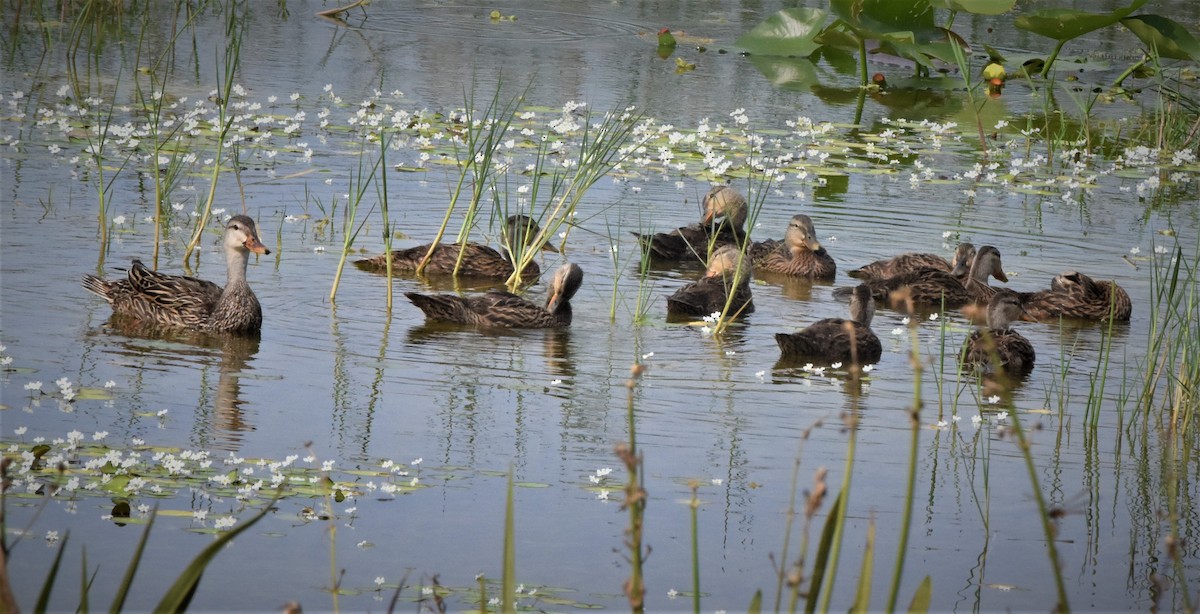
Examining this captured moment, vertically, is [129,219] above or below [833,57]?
below

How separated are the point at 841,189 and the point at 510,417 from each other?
266 inches

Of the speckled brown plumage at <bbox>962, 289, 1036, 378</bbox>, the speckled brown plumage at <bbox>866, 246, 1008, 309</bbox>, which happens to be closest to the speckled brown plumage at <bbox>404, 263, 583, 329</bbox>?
the speckled brown plumage at <bbox>866, 246, 1008, 309</bbox>

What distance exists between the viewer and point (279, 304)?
8.81m

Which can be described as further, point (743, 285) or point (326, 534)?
point (743, 285)

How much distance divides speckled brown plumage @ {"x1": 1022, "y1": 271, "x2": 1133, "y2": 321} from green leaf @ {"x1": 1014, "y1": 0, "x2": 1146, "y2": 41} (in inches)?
302

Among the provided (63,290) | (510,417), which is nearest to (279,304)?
(63,290)

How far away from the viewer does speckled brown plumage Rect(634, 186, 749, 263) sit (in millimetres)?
10641

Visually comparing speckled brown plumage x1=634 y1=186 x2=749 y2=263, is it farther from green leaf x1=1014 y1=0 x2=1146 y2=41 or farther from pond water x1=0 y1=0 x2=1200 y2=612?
green leaf x1=1014 y1=0 x2=1146 y2=41

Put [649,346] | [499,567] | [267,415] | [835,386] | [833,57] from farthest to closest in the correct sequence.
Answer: [833,57] < [649,346] < [835,386] < [267,415] < [499,567]

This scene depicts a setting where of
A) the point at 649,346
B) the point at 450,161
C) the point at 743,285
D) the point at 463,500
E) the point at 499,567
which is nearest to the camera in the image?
the point at 499,567

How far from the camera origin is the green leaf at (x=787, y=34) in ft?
61.4

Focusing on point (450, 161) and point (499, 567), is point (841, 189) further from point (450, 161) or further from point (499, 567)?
point (499, 567)

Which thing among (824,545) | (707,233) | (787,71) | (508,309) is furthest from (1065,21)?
(824,545)

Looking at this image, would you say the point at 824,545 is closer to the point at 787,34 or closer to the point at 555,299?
the point at 555,299
